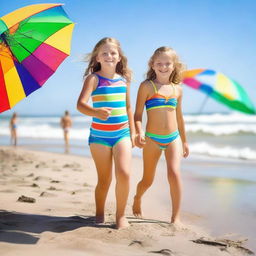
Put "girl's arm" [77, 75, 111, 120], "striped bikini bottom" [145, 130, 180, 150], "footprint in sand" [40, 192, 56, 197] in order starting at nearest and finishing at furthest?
"girl's arm" [77, 75, 111, 120] → "striped bikini bottom" [145, 130, 180, 150] → "footprint in sand" [40, 192, 56, 197]

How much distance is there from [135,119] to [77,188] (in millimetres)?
2500

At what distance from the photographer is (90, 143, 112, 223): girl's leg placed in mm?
3691

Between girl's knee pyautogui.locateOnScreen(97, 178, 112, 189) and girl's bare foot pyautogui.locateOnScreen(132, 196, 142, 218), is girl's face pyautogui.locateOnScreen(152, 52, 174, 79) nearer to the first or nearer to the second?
girl's knee pyautogui.locateOnScreen(97, 178, 112, 189)

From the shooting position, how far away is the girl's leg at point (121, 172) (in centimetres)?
364

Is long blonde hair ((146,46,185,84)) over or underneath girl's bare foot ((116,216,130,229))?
over

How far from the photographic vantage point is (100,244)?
3189 millimetres

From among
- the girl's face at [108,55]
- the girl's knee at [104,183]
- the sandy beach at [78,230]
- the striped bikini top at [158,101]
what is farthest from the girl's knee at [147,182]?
the girl's face at [108,55]

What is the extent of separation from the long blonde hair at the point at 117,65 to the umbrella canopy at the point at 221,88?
1124 millimetres

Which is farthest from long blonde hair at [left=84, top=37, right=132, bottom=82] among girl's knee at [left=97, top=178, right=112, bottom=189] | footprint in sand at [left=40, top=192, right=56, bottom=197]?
footprint in sand at [left=40, top=192, right=56, bottom=197]

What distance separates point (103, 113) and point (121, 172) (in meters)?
0.61

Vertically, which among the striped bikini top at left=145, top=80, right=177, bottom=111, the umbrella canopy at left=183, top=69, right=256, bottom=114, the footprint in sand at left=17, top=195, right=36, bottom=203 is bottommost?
the footprint in sand at left=17, top=195, right=36, bottom=203

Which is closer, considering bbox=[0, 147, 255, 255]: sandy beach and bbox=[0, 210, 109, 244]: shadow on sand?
bbox=[0, 147, 255, 255]: sandy beach

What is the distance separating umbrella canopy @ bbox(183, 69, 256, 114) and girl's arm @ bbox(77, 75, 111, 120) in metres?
1.55

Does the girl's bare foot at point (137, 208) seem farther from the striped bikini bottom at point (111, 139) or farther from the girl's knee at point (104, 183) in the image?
the striped bikini bottom at point (111, 139)
